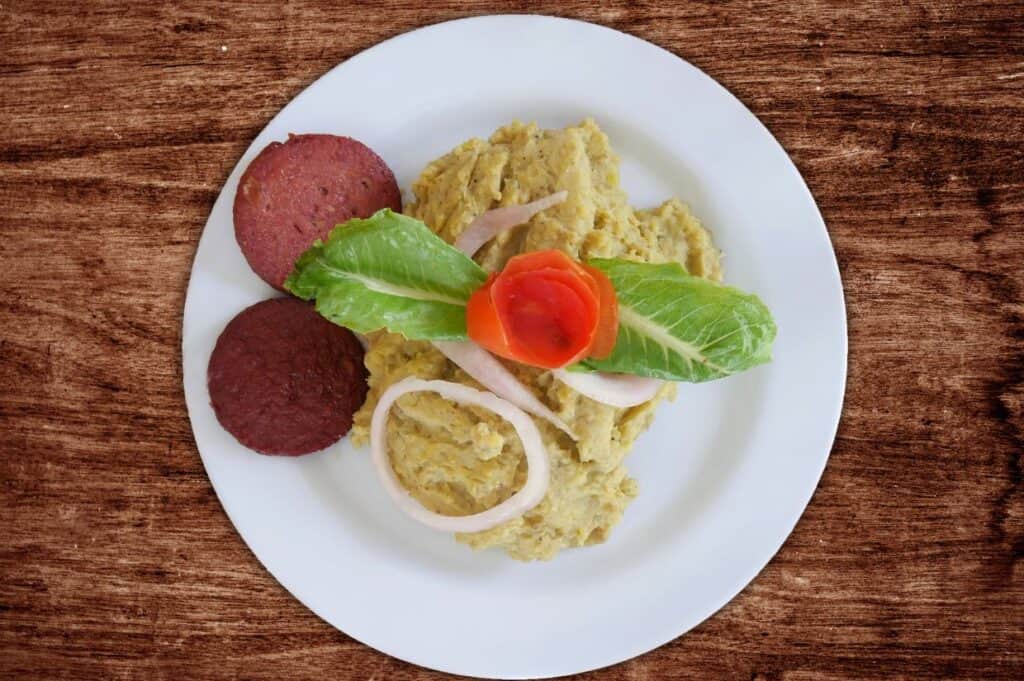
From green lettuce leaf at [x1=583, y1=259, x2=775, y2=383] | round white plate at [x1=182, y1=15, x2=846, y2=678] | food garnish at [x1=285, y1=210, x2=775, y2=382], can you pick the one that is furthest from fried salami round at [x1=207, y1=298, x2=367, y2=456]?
green lettuce leaf at [x1=583, y1=259, x2=775, y2=383]

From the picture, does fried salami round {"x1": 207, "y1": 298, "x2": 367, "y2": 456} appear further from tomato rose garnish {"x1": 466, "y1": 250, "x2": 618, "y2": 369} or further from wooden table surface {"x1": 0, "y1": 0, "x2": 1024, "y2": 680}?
tomato rose garnish {"x1": 466, "y1": 250, "x2": 618, "y2": 369}

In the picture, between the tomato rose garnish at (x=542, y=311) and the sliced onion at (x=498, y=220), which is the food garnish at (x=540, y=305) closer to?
the tomato rose garnish at (x=542, y=311)

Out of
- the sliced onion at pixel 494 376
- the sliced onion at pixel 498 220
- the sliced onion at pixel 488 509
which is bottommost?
the sliced onion at pixel 488 509

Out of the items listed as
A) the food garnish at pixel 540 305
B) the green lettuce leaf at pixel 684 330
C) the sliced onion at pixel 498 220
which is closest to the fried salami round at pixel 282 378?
the food garnish at pixel 540 305

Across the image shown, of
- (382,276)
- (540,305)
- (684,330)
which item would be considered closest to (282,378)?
(382,276)

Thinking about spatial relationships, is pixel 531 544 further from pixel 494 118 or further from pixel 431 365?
pixel 494 118

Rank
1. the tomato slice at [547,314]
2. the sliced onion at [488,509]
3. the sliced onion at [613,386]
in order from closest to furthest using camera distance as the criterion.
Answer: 1. the tomato slice at [547,314]
2. the sliced onion at [613,386]
3. the sliced onion at [488,509]
